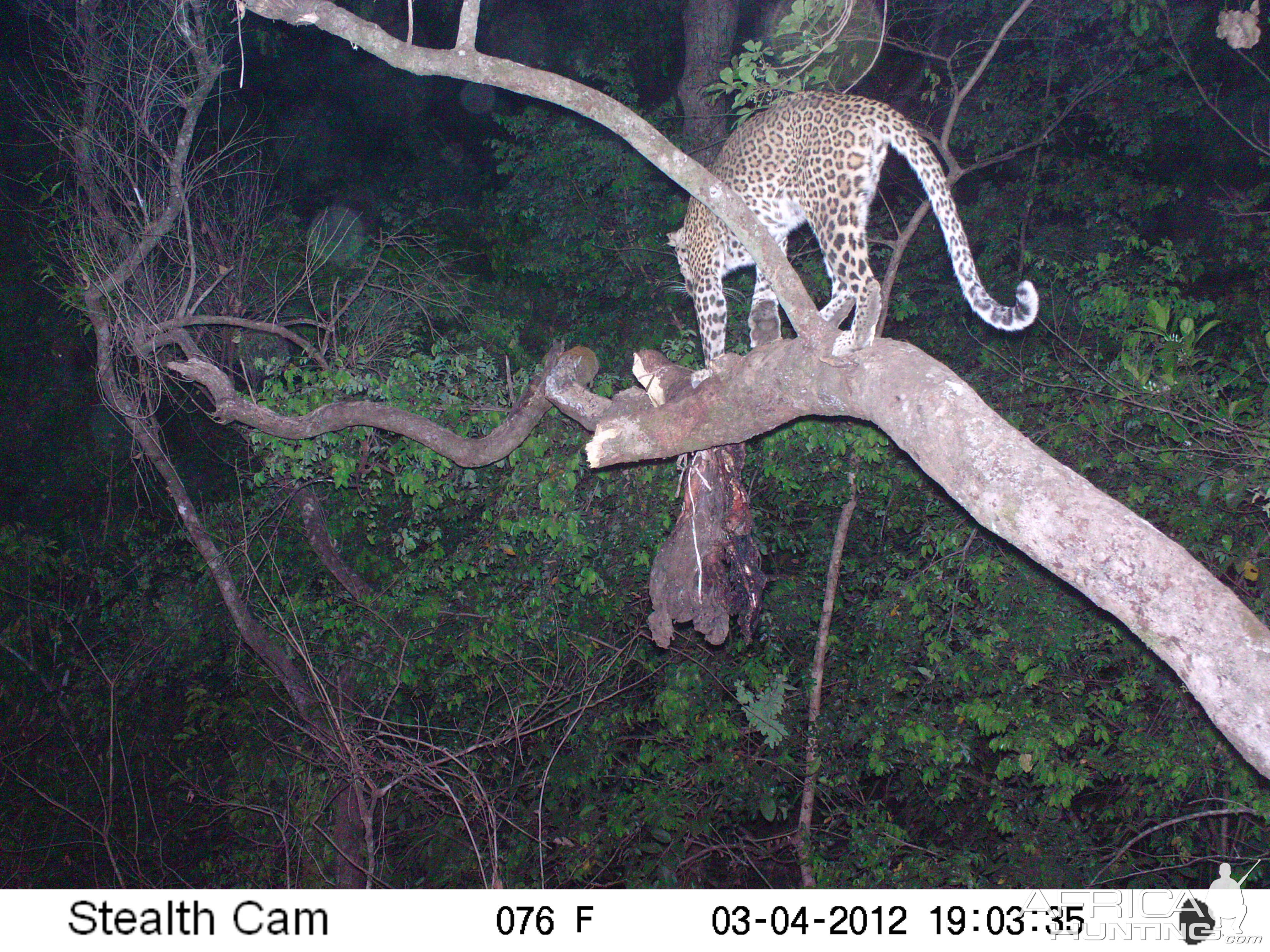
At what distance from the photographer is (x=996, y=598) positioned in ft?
18.2

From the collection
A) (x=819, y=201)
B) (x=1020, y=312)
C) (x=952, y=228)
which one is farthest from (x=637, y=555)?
(x=1020, y=312)

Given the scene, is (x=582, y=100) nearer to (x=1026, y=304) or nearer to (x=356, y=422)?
(x=1026, y=304)

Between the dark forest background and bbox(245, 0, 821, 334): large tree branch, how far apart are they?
2355 millimetres

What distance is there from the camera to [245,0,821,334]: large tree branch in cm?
278

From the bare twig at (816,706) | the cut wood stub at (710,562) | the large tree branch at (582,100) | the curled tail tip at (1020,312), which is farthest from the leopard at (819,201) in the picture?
the bare twig at (816,706)

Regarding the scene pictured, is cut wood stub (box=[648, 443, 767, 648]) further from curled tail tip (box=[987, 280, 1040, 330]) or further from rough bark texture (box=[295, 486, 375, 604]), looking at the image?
rough bark texture (box=[295, 486, 375, 604])

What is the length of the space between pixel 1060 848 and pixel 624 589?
3.11 meters

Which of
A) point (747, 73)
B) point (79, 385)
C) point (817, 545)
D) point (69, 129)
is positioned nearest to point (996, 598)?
point (817, 545)

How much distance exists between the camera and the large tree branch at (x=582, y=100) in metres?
2.78

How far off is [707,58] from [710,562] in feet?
20.8

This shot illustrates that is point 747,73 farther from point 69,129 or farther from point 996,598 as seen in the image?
point 69,129

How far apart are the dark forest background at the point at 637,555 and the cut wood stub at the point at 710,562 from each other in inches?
37.7

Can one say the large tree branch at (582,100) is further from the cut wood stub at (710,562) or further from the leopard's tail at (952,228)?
the cut wood stub at (710,562)

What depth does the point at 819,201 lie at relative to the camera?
4016 mm
